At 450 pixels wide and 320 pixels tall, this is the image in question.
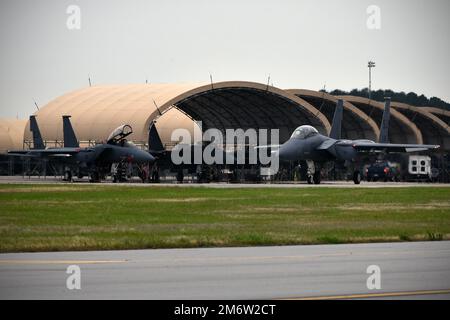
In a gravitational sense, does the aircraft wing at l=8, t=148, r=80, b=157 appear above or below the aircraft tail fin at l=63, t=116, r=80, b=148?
below

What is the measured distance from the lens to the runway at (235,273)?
499 inches

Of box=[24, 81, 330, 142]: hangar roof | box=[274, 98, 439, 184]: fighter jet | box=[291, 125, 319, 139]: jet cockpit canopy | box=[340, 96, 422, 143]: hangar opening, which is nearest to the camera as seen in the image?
box=[274, 98, 439, 184]: fighter jet

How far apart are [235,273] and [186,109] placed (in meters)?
68.8

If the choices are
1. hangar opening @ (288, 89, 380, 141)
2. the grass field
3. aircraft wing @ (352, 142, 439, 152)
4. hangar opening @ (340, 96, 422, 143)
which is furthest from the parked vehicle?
the grass field

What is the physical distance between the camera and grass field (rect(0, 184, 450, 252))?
826 inches

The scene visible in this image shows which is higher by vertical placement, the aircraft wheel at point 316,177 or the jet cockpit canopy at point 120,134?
the jet cockpit canopy at point 120,134

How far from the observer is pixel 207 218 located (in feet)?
91.7

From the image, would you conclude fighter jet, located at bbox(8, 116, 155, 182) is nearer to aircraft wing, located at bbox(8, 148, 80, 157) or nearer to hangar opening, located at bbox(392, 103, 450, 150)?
aircraft wing, located at bbox(8, 148, 80, 157)

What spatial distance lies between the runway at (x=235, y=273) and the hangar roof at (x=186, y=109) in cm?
5259

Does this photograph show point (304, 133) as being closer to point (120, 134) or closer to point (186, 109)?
point (120, 134)

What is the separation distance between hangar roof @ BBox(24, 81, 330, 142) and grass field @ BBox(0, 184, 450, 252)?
3240cm

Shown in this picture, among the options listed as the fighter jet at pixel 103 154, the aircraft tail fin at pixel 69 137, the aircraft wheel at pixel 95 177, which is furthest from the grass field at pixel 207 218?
the aircraft tail fin at pixel 69 137

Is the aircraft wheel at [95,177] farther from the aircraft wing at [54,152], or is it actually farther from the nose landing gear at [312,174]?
the nose landing gear at [312,174]
